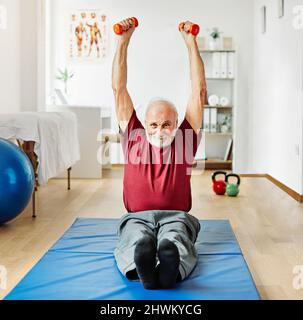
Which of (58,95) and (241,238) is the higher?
(58,95)

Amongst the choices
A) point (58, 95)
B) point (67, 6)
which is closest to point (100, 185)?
point (58, 95)

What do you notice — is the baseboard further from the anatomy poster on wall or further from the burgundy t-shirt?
the anatomy poster on wall

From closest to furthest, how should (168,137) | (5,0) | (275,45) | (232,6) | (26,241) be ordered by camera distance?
(168,137)
(26,241)
(5,0)
(275,45)
(232,6)

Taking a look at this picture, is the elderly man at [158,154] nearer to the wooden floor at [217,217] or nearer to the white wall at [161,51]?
A: the wooden floor at [217,217]

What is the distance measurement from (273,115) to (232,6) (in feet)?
5.47

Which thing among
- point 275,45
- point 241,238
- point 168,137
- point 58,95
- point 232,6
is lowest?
point 241,238

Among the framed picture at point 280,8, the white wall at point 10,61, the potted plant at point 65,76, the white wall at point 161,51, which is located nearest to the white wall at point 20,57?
the white wall at point 10,61

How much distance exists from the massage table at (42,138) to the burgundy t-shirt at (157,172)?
1107mm

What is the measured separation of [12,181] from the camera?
2895 mm

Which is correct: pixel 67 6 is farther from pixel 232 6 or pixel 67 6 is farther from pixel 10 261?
pixel 10 261

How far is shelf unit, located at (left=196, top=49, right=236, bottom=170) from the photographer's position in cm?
636

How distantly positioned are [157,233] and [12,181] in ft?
3.29

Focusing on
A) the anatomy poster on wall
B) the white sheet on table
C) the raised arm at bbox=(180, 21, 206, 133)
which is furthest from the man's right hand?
the anatomy poster on wall

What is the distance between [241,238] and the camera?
2.92 meters
